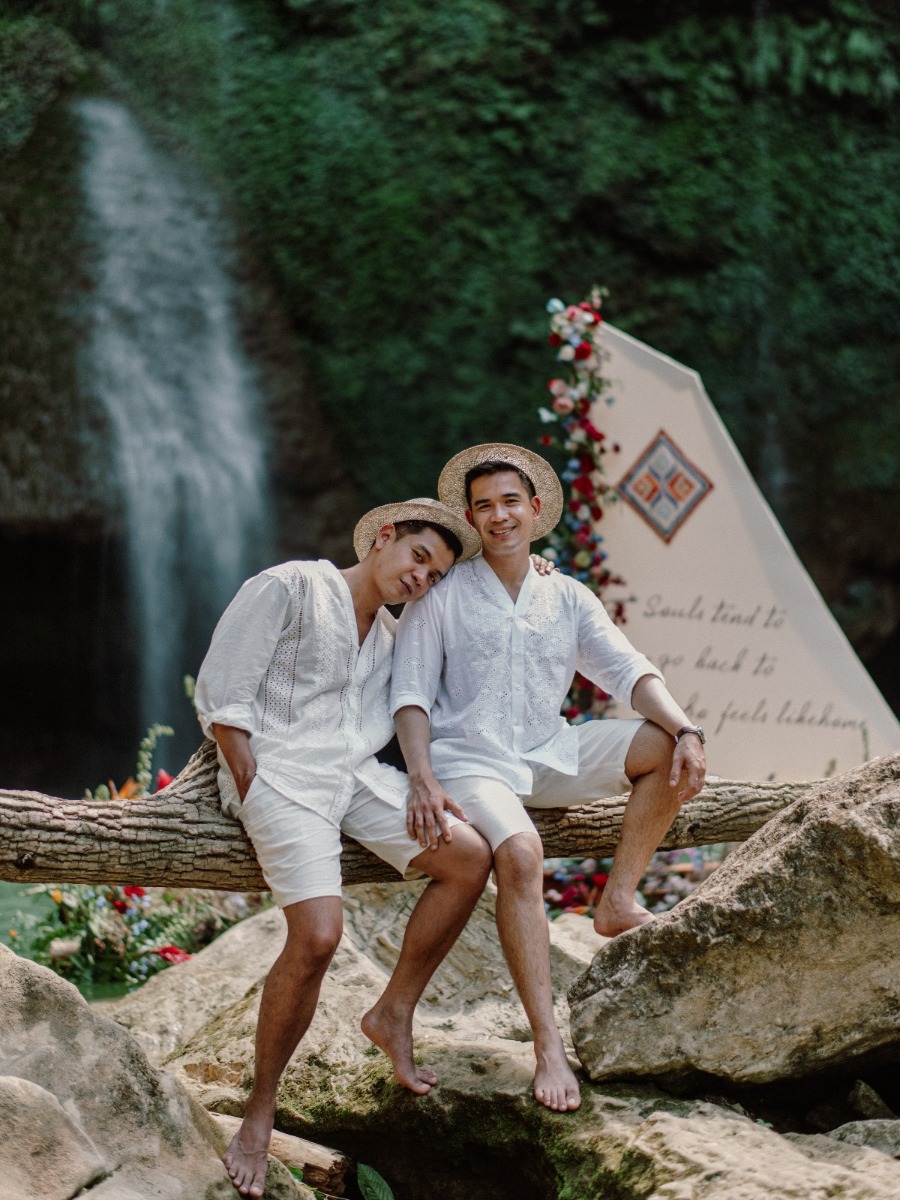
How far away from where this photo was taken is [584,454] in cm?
559

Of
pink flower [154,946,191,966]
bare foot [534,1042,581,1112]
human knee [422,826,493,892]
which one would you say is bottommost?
pink flower [154,946,191,966]

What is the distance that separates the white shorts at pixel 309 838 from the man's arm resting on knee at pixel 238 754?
33 mm

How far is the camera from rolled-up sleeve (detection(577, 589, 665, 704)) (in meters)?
3.73

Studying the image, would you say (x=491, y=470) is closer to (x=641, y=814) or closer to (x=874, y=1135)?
(x=641, y=814)

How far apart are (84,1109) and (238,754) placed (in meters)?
0.93

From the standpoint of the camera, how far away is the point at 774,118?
29.8 ft

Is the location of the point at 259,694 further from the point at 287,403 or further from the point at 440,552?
the point at 287,403

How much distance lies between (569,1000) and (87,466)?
6316mm

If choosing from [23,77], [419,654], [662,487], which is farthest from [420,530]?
[23,77]

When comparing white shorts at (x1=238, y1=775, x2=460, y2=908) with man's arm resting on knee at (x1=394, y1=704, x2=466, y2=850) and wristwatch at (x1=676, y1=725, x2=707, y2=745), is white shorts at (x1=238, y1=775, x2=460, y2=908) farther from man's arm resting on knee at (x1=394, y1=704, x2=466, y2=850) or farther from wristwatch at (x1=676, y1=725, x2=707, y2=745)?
wristwatch at (x1=676, y1=725, x2=707, y2=745)

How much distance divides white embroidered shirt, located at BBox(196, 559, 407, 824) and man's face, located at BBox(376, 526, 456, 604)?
0.13 meters

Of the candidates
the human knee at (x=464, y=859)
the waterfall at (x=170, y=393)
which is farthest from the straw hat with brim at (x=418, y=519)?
the waterfall at (x=170, y=393)

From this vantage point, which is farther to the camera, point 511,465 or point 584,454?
point 584,454

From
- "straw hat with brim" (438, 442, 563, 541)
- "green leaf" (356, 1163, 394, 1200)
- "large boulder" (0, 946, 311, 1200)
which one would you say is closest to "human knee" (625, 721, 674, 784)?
"straw hat with brim" (438, 442, 563, 541)
